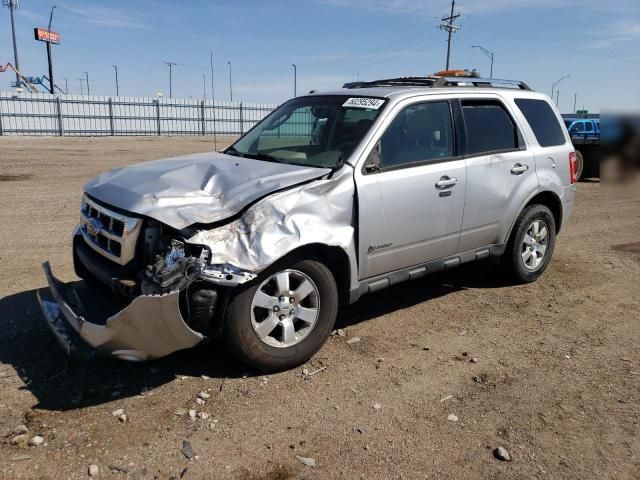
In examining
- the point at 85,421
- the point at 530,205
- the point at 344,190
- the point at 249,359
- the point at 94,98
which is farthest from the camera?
the point at 94,98

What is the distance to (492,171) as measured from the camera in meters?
5.21

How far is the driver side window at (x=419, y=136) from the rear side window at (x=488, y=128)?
0.26m

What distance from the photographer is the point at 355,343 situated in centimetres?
448

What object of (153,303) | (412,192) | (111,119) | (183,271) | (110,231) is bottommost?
(153,303)

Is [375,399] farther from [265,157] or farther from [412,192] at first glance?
[265,157]

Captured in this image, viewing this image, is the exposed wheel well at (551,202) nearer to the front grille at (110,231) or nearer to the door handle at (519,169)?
the door handle at (519,169)

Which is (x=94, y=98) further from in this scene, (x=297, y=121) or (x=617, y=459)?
(x=617, y=459)

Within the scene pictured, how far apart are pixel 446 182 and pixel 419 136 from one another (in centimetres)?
45

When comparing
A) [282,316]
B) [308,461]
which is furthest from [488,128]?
[308,461]

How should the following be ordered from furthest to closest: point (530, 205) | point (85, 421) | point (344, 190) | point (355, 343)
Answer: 1. point (530, 205)
2. point (355, 343)
3. point (344, 190)
4. point (85, 421)

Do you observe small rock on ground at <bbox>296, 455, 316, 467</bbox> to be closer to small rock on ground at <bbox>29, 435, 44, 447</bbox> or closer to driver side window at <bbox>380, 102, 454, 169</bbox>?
small rock on ground at <bbox>29, 435, 44, 447</bbox>

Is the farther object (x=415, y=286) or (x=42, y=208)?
Result: (x=42, y=208)

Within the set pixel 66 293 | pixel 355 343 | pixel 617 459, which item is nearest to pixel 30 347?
pixel 66 293

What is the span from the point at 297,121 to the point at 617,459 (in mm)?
3585
